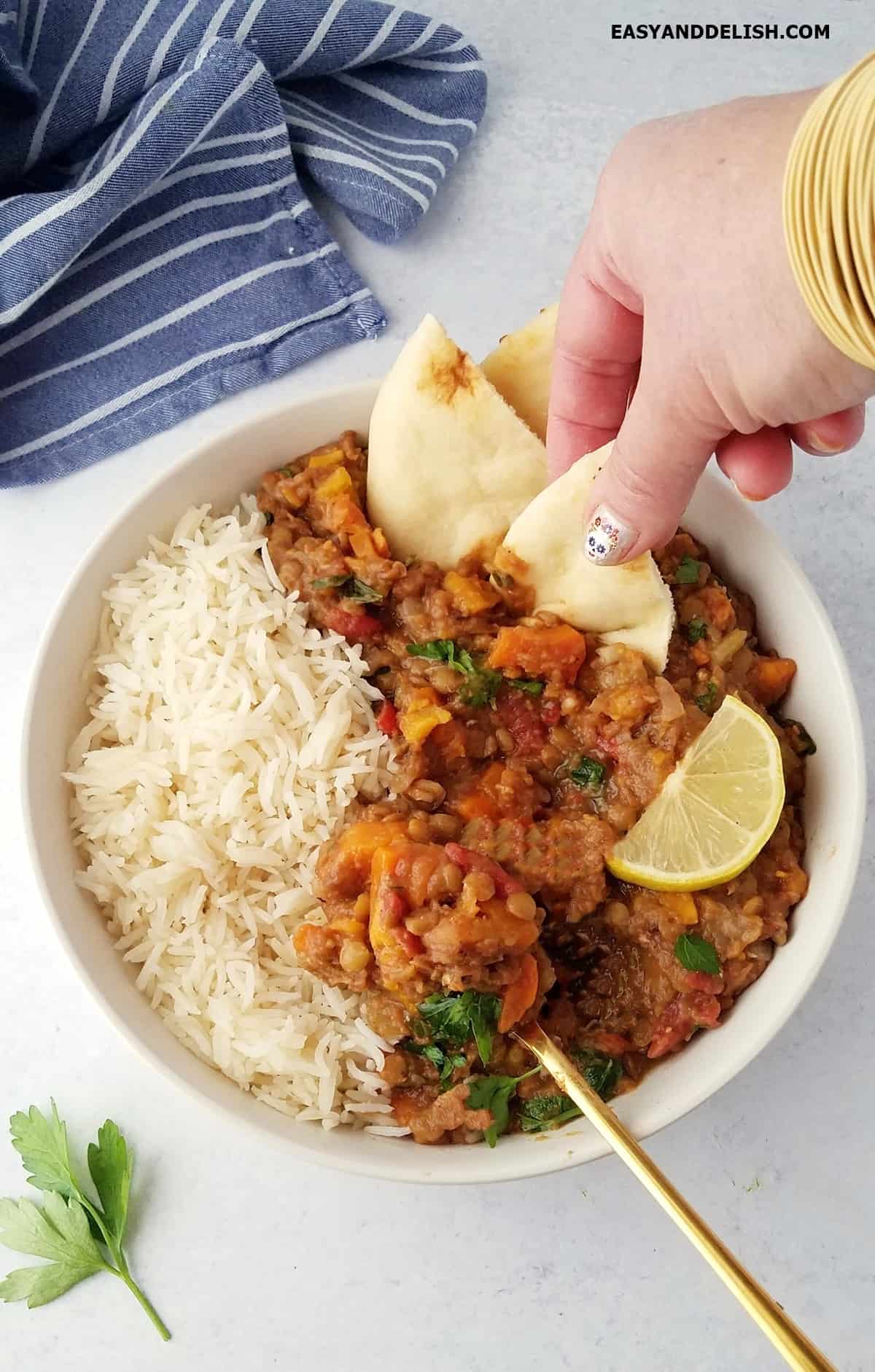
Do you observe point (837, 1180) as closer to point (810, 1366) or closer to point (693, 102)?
point (810, 1366)

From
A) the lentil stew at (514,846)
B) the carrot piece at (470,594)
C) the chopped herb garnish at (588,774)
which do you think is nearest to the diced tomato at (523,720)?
the lentil stew at (514,846)

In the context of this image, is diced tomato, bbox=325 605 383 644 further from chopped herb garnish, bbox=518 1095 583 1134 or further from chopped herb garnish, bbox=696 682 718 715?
chopped herb garnish, bbox=518 1095 583 1134

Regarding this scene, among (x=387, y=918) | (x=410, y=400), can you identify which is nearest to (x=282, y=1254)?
(x=387, y=918)

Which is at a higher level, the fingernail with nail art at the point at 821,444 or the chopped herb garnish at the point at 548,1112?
the fingernail with nail art at the point at 821,444

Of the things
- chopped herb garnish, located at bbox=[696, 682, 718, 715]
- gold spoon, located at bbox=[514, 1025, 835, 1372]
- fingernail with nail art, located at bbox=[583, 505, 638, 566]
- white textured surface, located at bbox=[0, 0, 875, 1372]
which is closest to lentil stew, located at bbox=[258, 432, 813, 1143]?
chopped herb garnish, located at bbox=[696, 682, 718, 715]

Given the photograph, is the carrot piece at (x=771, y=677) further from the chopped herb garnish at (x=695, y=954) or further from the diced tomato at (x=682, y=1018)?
the diced tomato at (x=682, y=1018)

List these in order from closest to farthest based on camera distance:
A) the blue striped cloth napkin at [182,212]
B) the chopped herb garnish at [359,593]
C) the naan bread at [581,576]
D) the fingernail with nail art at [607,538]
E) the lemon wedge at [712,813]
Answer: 1. the fingernail with nail art at [607,538]
2. the lemon wedge at [712,813]
3. the naan bread at [581,576]
4. the chopped herb garnish at [359,593]
5. the blue striped cloth napkin at [182,212]

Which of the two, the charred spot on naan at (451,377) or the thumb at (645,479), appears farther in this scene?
the charred spot on naan at (451,377)
